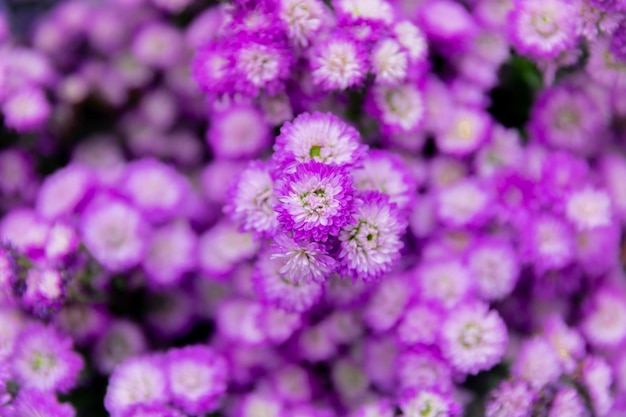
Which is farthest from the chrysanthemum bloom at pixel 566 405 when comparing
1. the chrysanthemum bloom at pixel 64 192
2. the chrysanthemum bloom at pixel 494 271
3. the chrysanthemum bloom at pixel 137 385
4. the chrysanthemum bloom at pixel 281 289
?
the chrysanthemum bloom at pixel 64 192

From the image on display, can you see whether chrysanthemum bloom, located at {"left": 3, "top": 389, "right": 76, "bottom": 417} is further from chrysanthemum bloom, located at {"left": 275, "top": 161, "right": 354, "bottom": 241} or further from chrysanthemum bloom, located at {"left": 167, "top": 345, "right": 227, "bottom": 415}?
chrysanthemum bloom, located at {"left": 275, "top": 161, "right": 354, "bottom": 241}

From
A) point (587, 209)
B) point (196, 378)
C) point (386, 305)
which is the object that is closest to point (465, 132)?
point (587, 209)

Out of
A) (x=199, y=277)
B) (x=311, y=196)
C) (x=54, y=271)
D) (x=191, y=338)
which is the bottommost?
(x=191, y=338)

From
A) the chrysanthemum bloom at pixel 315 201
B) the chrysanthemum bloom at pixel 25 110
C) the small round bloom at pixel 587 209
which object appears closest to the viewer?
the chrysanthemum bloom at pixel 315 201

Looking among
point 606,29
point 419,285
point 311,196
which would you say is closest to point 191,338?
point 419,285

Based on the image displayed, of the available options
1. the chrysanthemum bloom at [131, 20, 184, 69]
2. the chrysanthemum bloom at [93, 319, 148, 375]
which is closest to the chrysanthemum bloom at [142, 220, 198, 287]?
the chrysanthemum bloom at [93, 319, 148, 375]

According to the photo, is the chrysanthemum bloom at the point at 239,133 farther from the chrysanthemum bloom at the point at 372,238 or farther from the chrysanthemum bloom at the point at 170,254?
the chrysanthemum bloom at the point at 372,238

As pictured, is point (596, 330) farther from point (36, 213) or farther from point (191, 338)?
point (36, 213)
